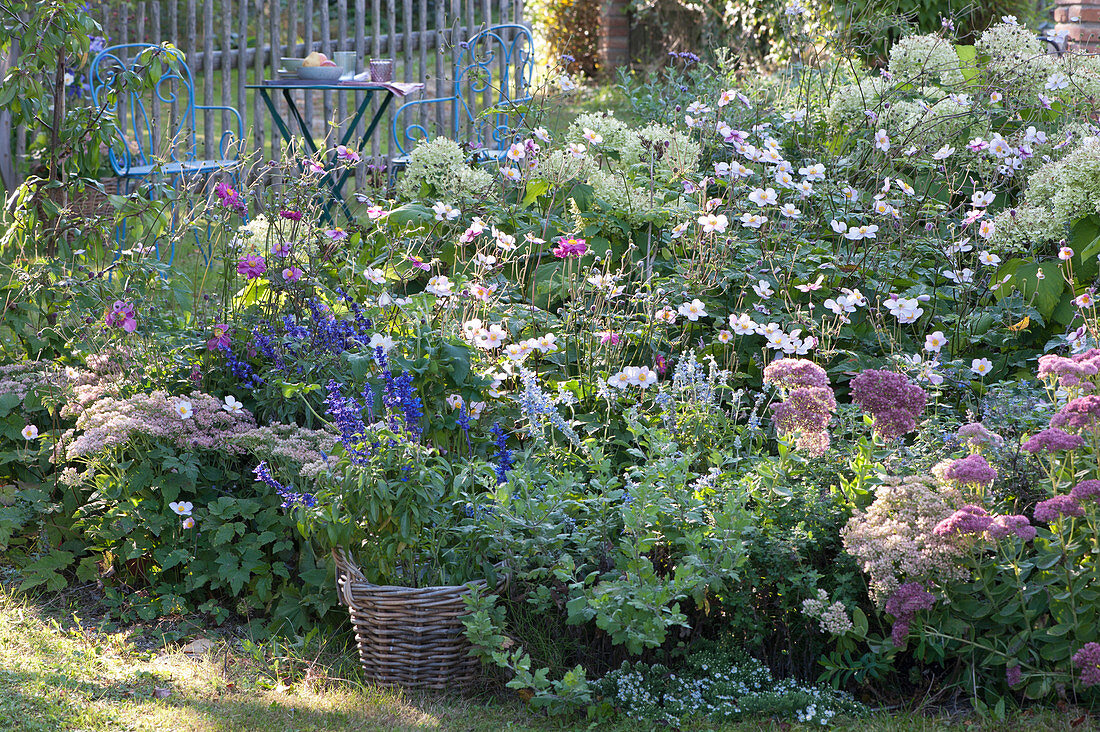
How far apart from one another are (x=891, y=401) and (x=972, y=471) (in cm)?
27

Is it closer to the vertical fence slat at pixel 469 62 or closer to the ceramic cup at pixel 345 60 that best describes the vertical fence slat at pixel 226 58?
the ceramic cup at pixel 345 60

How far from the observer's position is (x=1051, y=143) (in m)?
4.08

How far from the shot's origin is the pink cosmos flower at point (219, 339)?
3.17 metres

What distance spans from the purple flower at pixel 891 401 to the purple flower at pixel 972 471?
7.1 inches

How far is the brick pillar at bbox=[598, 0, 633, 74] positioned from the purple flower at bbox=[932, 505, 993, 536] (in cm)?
1143

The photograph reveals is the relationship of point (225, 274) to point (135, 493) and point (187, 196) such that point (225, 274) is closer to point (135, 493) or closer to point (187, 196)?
point (187, 196)

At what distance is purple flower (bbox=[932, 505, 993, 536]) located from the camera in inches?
83.2

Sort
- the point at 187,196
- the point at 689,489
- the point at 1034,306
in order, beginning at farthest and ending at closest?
the point at 187,196, the point at 1034,306, the point at 689,489

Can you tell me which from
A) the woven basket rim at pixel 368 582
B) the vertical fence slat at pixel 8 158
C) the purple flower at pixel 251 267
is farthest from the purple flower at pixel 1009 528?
the vertical fence slat at pixel 8 158

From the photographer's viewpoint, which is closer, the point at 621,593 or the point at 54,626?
the point at 621,593

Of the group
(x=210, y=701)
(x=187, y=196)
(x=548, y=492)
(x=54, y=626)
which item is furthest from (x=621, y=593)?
(x=187, y=196)

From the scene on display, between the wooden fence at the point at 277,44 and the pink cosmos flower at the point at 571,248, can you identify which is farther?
the wooden fence at the point at 277,44

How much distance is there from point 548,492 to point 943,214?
1.95m

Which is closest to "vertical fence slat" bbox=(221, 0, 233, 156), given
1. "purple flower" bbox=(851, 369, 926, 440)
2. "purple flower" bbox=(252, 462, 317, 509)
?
"purple flower" bbox=(252, 462, 317, 509)
